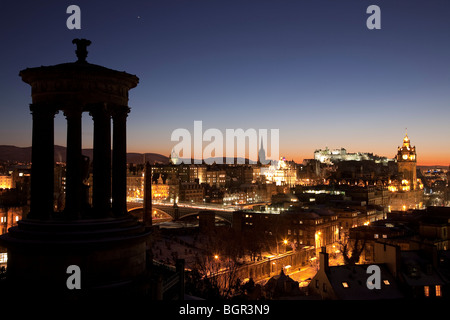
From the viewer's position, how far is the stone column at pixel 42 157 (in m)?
13.5

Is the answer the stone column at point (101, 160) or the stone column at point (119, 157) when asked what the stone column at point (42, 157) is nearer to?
the stone column at point (101, 160)

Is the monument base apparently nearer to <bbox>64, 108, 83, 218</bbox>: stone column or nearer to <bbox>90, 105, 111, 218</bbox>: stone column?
<bbox>64, 108, 83, 218</bbox>: stone column

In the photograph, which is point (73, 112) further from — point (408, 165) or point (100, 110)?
point (408, 165)

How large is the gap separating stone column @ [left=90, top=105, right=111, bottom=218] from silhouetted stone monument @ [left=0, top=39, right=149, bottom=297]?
3 centimetres

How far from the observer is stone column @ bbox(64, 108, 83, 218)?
13.1m

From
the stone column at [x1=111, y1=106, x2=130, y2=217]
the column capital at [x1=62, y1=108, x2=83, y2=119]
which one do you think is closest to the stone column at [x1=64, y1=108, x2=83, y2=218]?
the column capital at [x1=62, y1=108, x2=83, y2=119]

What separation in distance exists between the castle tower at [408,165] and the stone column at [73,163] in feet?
541

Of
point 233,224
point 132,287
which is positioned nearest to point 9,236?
point 132,287

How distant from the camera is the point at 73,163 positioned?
13203 millimetres

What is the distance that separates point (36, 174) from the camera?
13.6 meters

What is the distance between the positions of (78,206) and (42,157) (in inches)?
79.8

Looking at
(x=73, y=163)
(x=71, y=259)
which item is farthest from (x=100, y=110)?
(x=71, y=259)
